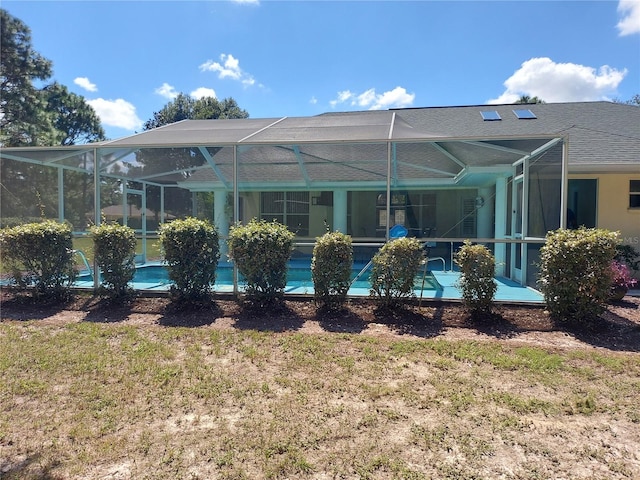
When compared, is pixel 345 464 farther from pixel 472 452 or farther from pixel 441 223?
pixel 441 223

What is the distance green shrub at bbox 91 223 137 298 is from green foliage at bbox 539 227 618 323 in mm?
6039

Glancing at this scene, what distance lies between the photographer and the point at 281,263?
560cm

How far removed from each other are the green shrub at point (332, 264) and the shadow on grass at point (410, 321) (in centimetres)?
66

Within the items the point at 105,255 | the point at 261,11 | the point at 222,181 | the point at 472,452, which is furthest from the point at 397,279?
the point at 261,11

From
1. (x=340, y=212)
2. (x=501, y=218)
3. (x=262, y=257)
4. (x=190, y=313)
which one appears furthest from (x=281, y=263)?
(x=340, y=212)

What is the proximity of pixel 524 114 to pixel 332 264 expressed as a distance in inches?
380

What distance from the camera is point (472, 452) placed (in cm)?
237

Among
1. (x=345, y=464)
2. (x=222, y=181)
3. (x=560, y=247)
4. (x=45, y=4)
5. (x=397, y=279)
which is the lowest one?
(x=345, y=464)

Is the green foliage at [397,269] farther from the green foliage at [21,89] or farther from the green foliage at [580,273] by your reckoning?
the green foliage at [21,89]

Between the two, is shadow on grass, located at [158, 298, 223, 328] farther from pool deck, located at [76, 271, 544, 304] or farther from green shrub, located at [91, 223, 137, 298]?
green shrub, located at [91, 223, 137, 298]

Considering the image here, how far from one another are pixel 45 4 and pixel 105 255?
15.7 ft

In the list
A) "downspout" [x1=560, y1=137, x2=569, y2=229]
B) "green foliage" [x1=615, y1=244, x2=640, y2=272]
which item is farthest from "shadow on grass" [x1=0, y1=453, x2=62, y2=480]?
"green foliage" [x1=615, y1=244, x2=640, y2=272]

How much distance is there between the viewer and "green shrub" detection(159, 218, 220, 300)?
570 centimetres

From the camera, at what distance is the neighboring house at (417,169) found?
→ 6.58 meters
